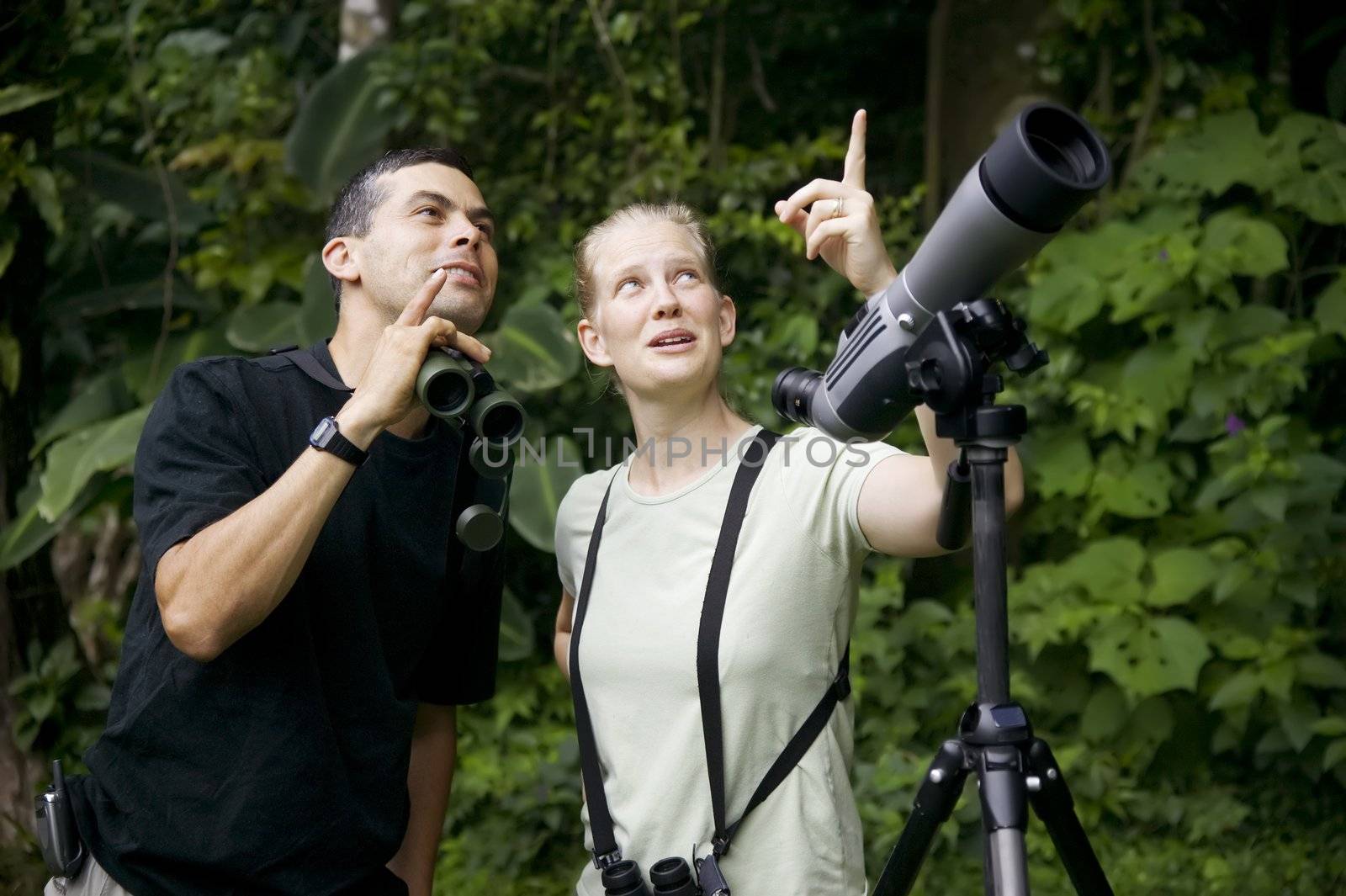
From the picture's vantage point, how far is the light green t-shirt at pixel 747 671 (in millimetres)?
1695

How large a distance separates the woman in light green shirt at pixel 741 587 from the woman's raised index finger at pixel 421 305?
0.92 ft

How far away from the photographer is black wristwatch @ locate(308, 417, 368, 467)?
1680 millimetres

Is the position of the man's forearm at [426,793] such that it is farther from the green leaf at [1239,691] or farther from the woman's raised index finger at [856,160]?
the green leaf at [1239,691]

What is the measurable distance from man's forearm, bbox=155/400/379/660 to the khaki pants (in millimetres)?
422

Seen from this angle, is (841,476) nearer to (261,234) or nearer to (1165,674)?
(1165,674)

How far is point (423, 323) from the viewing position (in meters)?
1.75

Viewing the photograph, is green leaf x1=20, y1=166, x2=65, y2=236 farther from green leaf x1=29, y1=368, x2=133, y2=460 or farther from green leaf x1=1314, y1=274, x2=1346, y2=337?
green leaf x1=1314, y1=274, x2=1346, y2=337

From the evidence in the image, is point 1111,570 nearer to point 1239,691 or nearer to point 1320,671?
point 1239,691

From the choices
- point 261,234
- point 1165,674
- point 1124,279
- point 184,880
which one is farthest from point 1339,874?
point 261,234

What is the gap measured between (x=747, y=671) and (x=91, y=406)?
10.2 feet

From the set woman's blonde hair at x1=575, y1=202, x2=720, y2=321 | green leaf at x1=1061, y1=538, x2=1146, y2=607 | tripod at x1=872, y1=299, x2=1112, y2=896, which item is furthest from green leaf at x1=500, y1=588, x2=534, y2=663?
tripod at x1=872, y1=299, x2=1112, y2=896

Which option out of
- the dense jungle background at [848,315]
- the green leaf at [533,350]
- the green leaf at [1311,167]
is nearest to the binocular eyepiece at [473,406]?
the dense jungle background at [848,315]

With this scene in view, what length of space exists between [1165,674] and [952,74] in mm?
2267

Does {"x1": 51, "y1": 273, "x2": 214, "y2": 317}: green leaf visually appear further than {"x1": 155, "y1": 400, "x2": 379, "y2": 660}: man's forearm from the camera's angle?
Yes
